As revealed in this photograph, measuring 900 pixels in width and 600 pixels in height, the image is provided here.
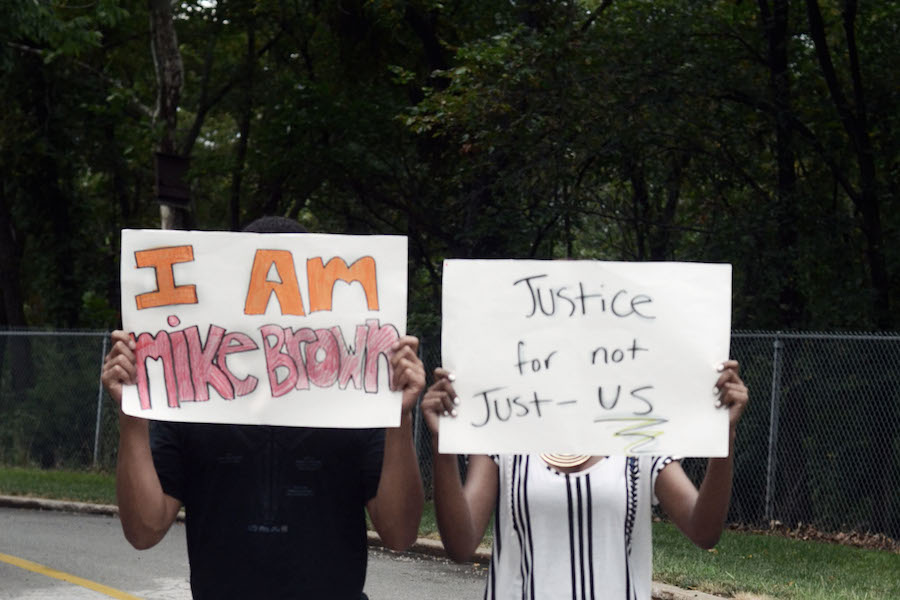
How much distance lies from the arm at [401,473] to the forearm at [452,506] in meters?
0.05

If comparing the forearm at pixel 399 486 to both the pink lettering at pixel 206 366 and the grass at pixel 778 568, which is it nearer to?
the pink lettering at pixel 206 366

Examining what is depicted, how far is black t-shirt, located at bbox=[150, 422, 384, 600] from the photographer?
294 cm

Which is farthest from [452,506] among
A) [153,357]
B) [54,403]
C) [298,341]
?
[54,403]

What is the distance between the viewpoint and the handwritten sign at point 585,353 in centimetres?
308

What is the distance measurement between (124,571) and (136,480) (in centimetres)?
763

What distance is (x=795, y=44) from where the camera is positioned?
15.6 m

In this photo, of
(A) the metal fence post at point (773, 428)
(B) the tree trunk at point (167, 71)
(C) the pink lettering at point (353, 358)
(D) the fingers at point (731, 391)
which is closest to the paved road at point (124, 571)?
(A) the metal fence post at point (773, 428)

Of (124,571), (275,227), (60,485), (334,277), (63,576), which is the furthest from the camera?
(60,485)

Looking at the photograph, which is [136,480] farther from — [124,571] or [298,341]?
[124,571]

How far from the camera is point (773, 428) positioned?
13594 millimetres

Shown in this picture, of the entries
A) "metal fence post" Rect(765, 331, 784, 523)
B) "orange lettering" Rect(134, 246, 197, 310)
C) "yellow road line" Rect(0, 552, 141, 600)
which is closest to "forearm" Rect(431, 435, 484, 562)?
"orange lettering" Rect(134, 246, 197, 310)

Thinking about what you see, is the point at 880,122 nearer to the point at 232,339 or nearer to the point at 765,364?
the point at 765,364

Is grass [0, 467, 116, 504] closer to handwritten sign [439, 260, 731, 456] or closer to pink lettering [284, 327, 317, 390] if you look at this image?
pink lettering [284, 327, 317, 390]

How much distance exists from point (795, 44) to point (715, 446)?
13475 mm
